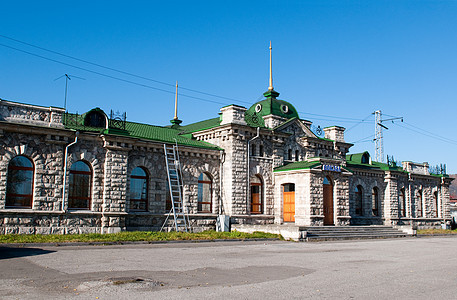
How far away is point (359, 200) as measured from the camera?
117 ft

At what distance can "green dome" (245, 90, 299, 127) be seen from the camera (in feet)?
97.9

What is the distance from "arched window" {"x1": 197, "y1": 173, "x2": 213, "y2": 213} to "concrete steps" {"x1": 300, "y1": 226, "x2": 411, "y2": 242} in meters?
6.17

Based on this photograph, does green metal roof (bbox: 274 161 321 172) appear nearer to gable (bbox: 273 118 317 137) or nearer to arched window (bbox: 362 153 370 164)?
gable (bbox: 273 118 317 137)

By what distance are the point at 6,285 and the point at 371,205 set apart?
Answer: 3100cm

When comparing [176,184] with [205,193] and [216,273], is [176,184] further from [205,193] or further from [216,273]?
[216,273]

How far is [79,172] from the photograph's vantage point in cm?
2317

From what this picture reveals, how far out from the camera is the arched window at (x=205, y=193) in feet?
90.2

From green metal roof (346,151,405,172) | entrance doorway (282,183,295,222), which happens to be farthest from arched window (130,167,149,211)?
green metal roof (346,151,405,172)

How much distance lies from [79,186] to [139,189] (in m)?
3.36

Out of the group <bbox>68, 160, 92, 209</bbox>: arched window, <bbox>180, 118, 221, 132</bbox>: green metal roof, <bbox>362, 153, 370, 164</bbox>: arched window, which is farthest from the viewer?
<bbox>362, 153, 370, 164</bbox>: arched window

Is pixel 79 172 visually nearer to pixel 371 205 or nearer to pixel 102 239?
pixel 102 239

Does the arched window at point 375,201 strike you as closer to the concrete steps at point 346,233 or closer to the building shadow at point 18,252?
the concrete steps at point 346,233

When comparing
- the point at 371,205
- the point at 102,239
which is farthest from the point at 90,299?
the point at 371,205

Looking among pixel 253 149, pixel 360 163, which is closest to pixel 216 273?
pixel 253 149
